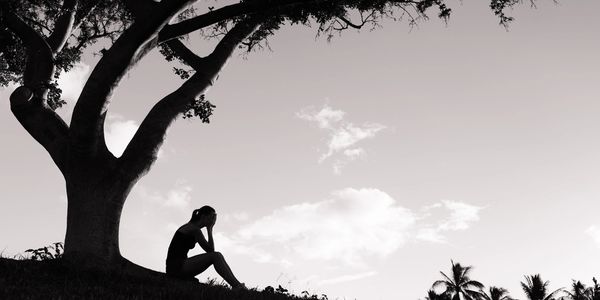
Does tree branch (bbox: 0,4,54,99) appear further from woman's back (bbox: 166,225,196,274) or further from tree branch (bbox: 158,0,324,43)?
→ woman's back (bbox: 166,225,196,274)

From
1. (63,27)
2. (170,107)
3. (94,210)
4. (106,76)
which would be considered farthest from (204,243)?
(63,27)

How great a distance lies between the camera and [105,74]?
9.20 metres

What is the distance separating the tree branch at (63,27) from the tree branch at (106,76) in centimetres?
340

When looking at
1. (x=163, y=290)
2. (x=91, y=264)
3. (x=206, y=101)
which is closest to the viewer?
(x=163, y=290)

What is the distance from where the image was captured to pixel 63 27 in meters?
12.2

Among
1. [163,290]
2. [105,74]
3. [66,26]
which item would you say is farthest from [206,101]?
[163,290]

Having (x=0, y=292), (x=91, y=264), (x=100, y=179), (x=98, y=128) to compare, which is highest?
(x=98, y=128)

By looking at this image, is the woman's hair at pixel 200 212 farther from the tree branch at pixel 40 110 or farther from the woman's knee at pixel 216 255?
the tree branch at pixel 40 110

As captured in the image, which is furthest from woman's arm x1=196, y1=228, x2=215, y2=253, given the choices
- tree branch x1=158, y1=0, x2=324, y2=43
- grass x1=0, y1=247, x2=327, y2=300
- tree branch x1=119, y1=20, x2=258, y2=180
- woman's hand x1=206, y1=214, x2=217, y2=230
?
tree branch x1=158, y1=0, x2=324, y2=43

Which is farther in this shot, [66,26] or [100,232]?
[66,26]

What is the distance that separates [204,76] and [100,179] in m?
3.04

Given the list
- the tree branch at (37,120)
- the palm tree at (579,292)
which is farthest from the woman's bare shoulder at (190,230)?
the palm tree at (579,292)

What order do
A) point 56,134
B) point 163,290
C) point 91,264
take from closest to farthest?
1. point 163,290
2. point 91,264
3. point 56,134

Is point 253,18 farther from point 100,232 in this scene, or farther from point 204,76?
point 100,232
